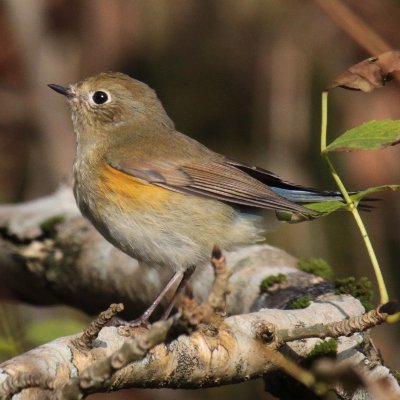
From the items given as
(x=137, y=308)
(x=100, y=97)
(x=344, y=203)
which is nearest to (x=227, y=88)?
(x=100, y=97)

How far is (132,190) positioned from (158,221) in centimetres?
18

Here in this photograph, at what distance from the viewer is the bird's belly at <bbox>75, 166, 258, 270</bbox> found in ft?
10.8

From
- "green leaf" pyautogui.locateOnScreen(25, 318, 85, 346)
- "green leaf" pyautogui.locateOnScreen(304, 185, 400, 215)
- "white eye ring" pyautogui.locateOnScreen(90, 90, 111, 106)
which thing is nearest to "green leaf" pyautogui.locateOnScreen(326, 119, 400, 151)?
"green leaf" pyautogui.locateOnScreen(304, 185, 400, 215)

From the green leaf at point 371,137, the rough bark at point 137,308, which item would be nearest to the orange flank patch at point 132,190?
the rough bark at point 137,308

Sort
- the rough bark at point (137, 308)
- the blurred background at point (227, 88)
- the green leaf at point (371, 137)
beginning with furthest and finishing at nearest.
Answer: the blurred background at point (227, 88) < the green leaf at point (371, 137) < the rough bark at point (137, 308)

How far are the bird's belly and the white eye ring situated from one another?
0.59 metres

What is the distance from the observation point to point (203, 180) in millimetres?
3516

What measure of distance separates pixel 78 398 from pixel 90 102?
2.42m

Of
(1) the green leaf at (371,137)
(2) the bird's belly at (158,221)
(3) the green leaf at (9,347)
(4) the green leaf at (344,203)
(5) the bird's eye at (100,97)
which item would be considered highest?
(5) the bird's eye at (100,97)

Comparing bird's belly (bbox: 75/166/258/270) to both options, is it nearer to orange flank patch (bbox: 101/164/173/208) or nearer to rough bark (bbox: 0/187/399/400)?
orange flank patch (bbox: 101/164/173/208)

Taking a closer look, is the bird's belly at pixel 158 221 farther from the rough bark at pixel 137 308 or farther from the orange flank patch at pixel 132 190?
the rough bark at pixel 137 308

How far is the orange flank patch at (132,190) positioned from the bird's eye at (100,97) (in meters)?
0.62

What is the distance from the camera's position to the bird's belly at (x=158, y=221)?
3.28m

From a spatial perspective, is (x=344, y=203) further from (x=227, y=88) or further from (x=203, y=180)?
(x=227, y=88)
